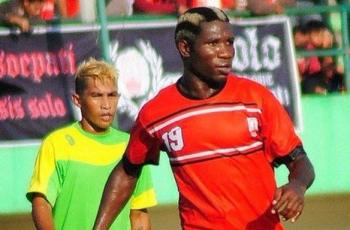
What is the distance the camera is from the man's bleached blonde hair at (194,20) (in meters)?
6.73

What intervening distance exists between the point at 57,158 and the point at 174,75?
7866 mm

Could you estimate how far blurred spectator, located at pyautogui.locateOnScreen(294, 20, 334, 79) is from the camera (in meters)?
17.0

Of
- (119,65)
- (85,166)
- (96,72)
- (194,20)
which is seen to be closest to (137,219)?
(85,166)

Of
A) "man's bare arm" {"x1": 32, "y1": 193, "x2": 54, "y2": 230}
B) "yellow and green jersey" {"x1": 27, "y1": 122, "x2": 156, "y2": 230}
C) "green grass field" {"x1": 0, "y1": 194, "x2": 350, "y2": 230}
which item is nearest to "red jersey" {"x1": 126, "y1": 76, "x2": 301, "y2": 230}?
"yellow and green jersey" {"x1": 27, "y1": 122, "x2": 156, "y2": 230}

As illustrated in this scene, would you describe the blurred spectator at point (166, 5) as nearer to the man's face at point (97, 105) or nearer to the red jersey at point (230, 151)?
the man's face at point (97, 105)

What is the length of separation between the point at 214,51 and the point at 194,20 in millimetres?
188

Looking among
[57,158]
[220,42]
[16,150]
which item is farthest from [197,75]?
[16,150]

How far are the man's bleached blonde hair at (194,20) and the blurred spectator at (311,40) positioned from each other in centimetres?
1027

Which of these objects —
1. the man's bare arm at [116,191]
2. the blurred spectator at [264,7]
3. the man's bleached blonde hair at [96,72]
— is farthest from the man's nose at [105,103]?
the blurred spectator at [264,7]

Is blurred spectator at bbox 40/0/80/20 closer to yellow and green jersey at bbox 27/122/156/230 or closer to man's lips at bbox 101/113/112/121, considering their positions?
man's lips at bbox 101/113/112/121

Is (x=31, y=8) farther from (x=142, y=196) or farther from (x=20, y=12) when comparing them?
(x=142, y=196)

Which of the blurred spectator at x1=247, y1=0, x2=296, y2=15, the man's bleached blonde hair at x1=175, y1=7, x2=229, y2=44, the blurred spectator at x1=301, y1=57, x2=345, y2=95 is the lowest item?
the blurred spectator at x1=301, y1=57, x2=345, y2=95

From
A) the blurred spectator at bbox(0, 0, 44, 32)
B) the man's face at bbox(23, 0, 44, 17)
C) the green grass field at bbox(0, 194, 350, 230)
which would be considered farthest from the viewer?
the man's face at bbox(23, 0, 44, 17)

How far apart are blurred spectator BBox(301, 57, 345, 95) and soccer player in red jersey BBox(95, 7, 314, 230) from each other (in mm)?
10329
